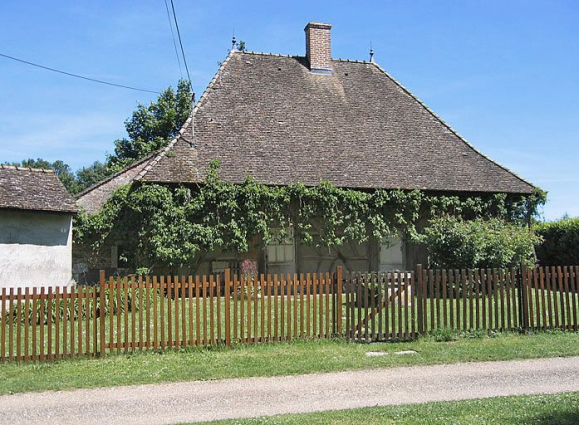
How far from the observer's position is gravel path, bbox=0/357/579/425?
6.10 metres

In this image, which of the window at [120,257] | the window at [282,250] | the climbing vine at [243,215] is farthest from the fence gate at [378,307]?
the window at [120,257]

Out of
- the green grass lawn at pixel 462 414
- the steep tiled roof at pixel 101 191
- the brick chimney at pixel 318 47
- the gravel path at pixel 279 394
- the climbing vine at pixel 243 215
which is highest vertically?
the brick chimney at pixel 318 47

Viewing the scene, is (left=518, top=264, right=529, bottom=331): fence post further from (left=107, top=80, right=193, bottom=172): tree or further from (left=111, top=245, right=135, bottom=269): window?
(left=107, top=80, right=193, bottom=172): tree

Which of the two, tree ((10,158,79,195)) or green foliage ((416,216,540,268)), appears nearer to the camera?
green foliage ((416,216,540,268))

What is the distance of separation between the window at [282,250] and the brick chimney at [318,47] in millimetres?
7557

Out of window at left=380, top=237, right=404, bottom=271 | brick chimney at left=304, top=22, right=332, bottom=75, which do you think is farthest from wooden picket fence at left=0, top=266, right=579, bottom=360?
brick chimney at left=304, top=22, right=332, bottom=75

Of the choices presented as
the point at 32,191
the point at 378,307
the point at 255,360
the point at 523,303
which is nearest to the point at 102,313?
the point at 255,360

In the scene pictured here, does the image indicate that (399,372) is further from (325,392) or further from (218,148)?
(218,148)

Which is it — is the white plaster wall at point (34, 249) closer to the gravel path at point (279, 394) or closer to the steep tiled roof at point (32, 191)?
the steep tiled roof at point (32, 191)

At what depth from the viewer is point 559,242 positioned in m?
21.5

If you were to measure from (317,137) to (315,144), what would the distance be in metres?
0.42

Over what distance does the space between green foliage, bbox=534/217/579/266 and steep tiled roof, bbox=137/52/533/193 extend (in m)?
3.17

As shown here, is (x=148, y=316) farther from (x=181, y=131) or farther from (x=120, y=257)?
(x=181, y=131)

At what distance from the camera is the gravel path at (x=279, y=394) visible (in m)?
6.10
